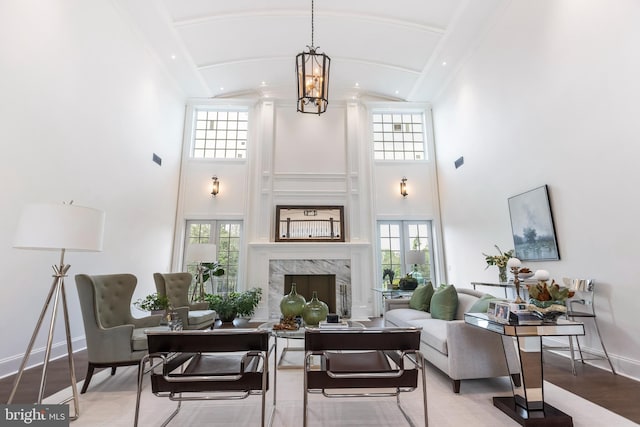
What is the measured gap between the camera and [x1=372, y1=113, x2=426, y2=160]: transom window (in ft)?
25.0

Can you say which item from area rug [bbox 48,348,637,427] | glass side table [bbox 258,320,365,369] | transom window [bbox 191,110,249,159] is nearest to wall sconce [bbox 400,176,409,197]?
transom window [bbox 191,110,249,159]

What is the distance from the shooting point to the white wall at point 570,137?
3016 millimetres

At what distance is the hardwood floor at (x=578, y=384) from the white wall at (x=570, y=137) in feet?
1.05

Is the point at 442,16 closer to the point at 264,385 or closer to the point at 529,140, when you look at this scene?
the point at 529,140

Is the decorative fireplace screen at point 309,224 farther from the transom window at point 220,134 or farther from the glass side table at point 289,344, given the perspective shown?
the glass side table at point 289,344

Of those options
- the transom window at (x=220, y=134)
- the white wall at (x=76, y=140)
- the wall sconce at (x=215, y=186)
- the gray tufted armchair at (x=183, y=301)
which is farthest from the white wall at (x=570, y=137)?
the white wall at (x=76, y=140)

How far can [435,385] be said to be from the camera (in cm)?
279

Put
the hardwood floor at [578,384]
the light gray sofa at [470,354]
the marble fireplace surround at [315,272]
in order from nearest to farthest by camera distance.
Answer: the hardwood floor at [578,384] → the light gray sofa at [470,354] → the marble fireplace surround at [315,272]

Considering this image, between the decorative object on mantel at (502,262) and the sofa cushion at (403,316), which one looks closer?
the sofa cushion at (403,316)

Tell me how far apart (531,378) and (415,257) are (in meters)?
3.95

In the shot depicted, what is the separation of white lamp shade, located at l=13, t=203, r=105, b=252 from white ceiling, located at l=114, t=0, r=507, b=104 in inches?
172

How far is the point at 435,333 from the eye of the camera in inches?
119

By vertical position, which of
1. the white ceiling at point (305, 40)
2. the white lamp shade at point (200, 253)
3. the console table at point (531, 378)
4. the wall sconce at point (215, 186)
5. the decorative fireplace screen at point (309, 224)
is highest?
the white ceiling at point (305, 40)

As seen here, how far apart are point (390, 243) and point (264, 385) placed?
5602 mm
